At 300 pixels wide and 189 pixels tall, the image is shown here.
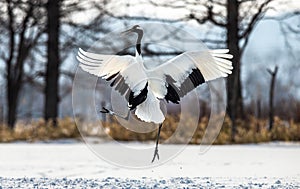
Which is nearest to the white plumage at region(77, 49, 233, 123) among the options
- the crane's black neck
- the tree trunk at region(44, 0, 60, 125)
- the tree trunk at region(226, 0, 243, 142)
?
the crane's black neck

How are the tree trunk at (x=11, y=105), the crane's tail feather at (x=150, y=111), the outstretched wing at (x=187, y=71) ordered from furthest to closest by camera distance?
1. the tree trunk at (x=11, y=105)
2. the outstretched wing at (x=187, y=71)
3. the crane's tail feather at (x=150, y=111)

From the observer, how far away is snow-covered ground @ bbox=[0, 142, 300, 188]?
22.4 feet

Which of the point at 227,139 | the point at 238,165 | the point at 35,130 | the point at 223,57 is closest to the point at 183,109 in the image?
the point at 223,57

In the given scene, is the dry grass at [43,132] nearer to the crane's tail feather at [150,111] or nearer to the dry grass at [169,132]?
the dry grass at [169,132]

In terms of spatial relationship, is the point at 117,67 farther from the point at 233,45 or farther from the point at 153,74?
the point at 233,45

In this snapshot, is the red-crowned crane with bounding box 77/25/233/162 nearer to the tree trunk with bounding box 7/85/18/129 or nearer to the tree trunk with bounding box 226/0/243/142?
the tree trunk with bounding box 226/0/243/142

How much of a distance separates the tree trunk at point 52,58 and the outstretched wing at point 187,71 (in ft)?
32.7

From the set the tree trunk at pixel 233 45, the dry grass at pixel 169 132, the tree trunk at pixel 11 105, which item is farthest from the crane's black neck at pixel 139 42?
the tree trunk at pixel 11 105

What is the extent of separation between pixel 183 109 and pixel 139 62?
137cm

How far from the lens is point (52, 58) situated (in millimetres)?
16641

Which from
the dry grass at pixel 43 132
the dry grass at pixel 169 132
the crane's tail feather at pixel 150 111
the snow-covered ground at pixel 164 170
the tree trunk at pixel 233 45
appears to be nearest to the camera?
the crane's tail feather at pixel 150 111

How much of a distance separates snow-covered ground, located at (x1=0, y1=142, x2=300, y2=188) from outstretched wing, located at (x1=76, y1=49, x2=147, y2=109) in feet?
3.18

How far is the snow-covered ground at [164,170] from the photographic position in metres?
6.82

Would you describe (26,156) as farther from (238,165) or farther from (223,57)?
(223,57)
